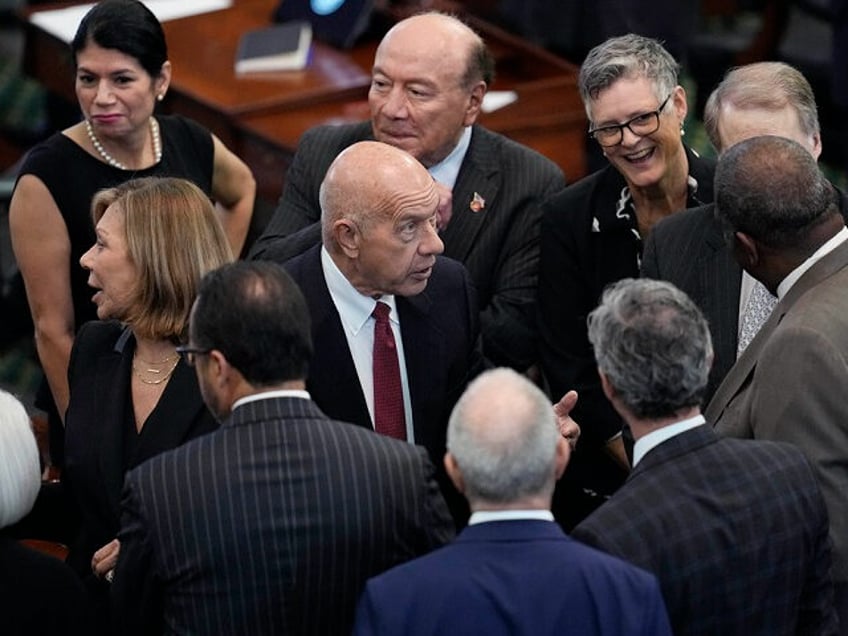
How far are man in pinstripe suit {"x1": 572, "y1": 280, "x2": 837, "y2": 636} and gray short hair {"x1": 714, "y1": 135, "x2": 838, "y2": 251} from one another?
1.28ft

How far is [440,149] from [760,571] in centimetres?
176

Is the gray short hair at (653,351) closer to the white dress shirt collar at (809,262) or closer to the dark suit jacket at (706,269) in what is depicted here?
the white dress shirt collar at (809,262)

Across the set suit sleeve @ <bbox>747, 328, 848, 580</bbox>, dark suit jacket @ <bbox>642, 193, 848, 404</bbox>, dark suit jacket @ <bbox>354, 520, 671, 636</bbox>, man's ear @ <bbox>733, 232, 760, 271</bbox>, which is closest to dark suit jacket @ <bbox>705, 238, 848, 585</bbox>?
suit sleeve @ <bbox>747, 328, 848, 580</bbox>

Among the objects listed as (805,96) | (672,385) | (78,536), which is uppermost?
(805,96)

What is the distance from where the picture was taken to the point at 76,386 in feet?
12.0

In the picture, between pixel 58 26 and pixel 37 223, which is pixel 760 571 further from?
pixel 58 26

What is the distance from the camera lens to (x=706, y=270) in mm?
3830

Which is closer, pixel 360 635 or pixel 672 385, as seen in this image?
pixel 360 635

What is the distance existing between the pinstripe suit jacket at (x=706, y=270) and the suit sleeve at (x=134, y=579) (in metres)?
1.33

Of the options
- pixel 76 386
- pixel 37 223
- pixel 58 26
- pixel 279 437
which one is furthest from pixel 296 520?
pixel 58 26

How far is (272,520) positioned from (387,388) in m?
0.89

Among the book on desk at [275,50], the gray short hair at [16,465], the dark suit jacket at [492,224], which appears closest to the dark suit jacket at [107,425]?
the gray short hair at [16,465]

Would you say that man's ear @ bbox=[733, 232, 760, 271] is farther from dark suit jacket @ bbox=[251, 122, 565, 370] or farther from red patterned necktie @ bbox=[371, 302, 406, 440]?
dark suit jacket @ bbox=[251, 122, 565, 370]

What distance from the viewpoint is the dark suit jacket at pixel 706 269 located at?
3768 millimetres
